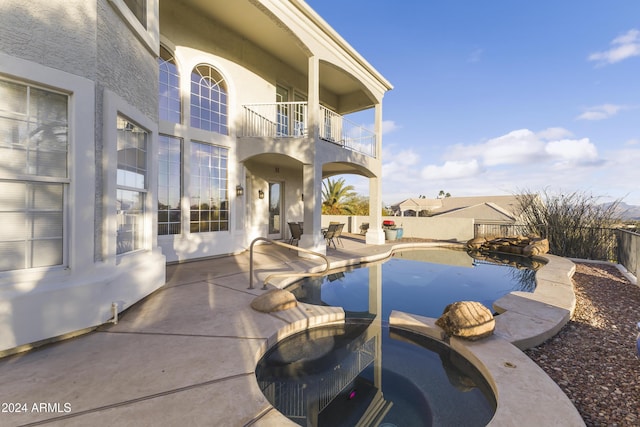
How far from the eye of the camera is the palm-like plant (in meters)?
20.3

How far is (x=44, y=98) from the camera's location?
9.85ft

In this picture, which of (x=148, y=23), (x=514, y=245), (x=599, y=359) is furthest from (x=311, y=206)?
(x=514, y=245)

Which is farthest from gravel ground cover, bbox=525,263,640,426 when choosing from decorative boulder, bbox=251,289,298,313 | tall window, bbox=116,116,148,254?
tall window, bbox=116,116,148,254

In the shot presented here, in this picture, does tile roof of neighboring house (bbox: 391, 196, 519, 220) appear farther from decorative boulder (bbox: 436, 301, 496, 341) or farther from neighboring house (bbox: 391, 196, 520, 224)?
decorative boulder (bbox: 436, 301, 496, 341)

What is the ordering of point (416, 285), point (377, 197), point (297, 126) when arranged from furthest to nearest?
point (377, 197)
point (297, 126)
point (416, 285)

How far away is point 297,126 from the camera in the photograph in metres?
11.1

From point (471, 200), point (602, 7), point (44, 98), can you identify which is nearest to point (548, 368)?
point (44, 98)

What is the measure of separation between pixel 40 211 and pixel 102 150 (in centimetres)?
97

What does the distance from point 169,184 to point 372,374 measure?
22.2ft

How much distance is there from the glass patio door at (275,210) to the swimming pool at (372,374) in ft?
18.5

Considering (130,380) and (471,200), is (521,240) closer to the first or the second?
(130,380)

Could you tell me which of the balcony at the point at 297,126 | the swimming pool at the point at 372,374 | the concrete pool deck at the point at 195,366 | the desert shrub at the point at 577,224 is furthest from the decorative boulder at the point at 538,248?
the balcony at the point at 297,126

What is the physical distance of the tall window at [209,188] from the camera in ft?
25.4

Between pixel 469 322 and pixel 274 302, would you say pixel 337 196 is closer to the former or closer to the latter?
pixel 274 302
